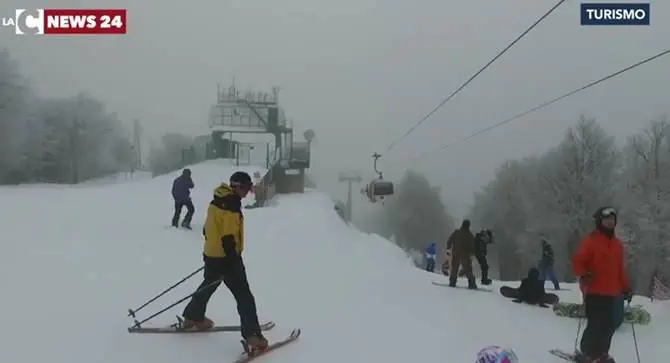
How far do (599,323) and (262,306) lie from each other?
4.15 meters

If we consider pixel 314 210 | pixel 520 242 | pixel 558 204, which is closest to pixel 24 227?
pixel 314 210

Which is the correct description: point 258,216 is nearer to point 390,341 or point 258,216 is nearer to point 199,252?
point 199,252

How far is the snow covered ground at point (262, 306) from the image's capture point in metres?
6.07

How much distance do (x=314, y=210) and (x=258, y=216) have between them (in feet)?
18.7

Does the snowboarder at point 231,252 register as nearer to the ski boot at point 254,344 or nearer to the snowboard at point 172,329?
the ski boot at point 254,344

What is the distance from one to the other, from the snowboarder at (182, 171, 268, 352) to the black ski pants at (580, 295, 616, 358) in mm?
3369

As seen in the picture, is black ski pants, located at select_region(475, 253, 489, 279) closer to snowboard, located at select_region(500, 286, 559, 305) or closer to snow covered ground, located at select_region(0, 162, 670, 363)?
snow covered ground, located at select_region(0, 162, 670, 363)

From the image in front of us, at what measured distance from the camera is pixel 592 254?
6242 millimetres

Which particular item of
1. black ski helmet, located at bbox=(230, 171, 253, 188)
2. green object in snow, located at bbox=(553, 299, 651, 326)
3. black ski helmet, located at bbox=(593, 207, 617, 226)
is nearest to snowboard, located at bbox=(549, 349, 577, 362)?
black ski helmet, located at bbox=(593, 207, 617, 226)

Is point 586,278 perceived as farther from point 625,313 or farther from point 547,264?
point 547,264

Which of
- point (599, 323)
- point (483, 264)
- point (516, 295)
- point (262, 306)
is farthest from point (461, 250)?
point (599, 323)

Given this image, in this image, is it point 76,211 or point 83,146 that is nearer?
point 76,211

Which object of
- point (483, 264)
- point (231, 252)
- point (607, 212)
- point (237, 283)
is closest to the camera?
point (231, 252)

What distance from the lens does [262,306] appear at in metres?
8.19
